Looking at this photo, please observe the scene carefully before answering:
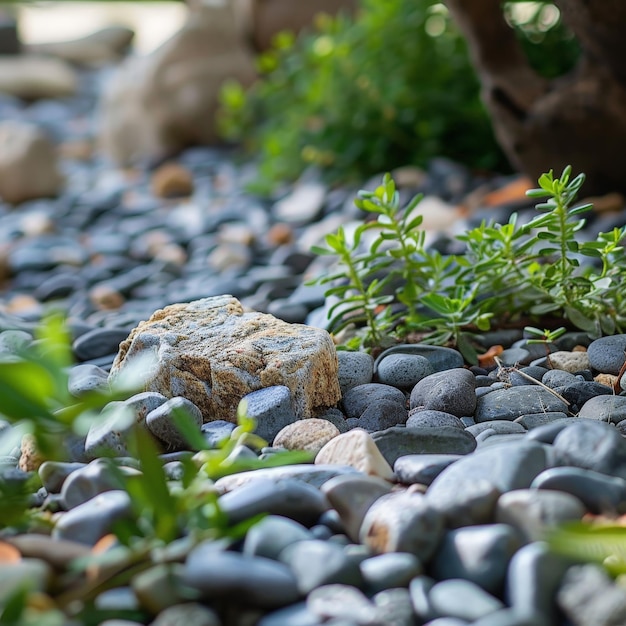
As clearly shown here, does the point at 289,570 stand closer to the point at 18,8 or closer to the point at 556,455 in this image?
the point at 556,455

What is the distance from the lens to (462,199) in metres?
4.14

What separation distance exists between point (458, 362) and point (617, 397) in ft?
1.31

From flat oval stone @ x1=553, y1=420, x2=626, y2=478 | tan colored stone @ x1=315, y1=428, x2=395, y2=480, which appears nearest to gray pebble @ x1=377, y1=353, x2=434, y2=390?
tan colored stone @ x1=315, y1=428, x2=395, y2=480

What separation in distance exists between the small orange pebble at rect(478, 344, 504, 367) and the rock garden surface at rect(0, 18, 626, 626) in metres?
0.03

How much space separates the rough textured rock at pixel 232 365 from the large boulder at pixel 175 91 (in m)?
4.73

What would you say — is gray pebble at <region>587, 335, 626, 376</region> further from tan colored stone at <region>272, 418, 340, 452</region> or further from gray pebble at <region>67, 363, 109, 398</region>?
gray pebble at <region>67, 363, 109, 398</region>

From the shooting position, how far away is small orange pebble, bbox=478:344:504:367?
2092mm

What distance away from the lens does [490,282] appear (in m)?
2.18

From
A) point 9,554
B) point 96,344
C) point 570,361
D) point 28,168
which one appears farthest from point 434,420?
point 28,168

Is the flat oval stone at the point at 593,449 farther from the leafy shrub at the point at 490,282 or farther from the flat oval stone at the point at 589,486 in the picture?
the leafy shrub at the point at 490,282

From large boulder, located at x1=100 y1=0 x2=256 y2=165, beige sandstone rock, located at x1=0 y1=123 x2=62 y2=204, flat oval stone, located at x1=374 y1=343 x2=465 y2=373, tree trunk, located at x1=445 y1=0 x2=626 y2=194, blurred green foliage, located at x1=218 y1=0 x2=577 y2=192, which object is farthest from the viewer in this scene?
large boulder, located at x1=100 y1=0 x2=256 y2=165

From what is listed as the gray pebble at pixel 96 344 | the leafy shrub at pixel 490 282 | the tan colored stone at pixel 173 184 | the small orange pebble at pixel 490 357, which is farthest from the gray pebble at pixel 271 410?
the tan colored stone at pixel 173 184

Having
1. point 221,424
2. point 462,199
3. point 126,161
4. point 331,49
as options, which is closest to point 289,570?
point 221,424

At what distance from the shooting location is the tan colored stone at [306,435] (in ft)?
5.40
